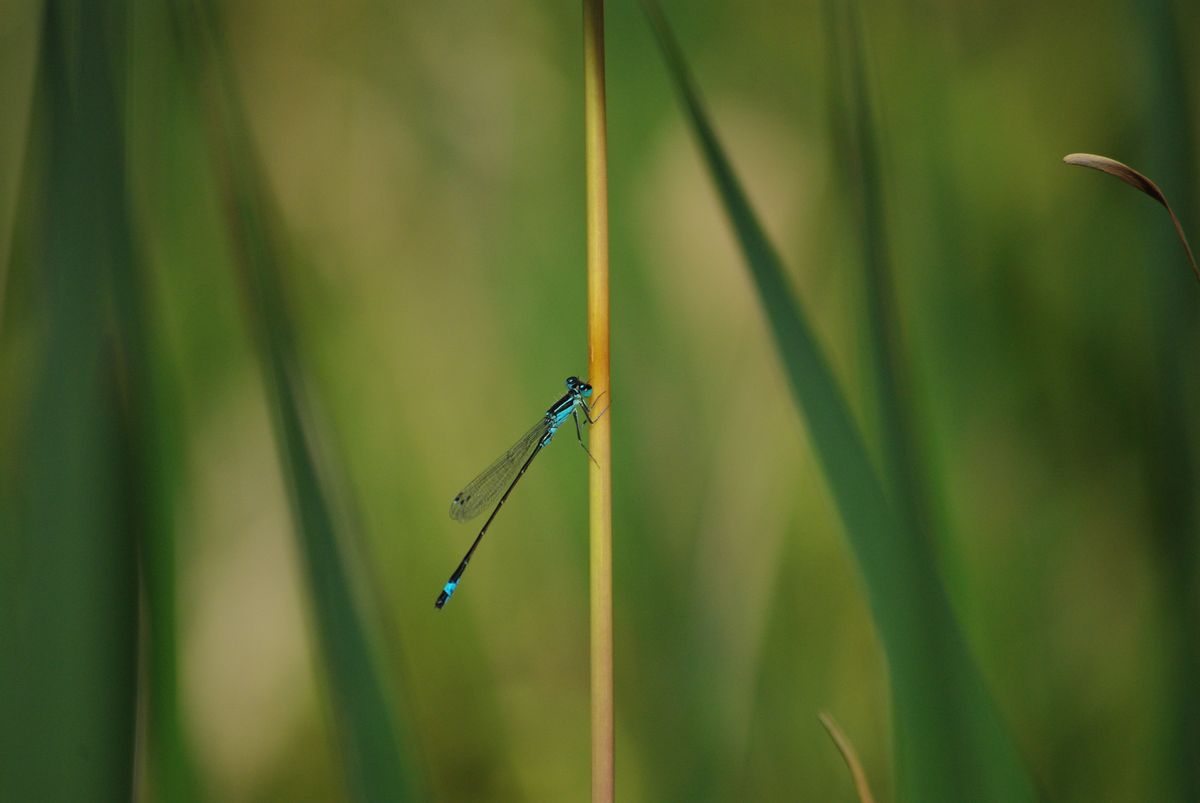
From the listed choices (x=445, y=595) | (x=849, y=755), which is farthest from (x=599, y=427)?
(x=445, y=595)

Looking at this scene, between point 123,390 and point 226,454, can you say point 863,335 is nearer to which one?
point 226,454

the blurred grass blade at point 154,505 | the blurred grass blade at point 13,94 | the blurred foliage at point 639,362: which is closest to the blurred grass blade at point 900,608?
the blurred foliage at point 639,362

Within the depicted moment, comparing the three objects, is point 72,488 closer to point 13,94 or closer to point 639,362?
point 13,94

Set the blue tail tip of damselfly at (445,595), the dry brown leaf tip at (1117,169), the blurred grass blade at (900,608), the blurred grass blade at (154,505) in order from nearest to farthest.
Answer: the dry brown leaf tip at (1117,169) → the blurred grass blade at (900,608) → the blurred grass blade at (154,505) → the blue tail tip of damselfly at (445,595)

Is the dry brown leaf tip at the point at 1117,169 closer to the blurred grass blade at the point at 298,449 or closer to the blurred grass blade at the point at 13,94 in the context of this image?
the blurred grass blade at the point at 298,449

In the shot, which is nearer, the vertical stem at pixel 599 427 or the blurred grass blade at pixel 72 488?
the vertical stem at pixel 599 427

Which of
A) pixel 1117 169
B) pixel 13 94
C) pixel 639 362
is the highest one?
pixel 13 94
